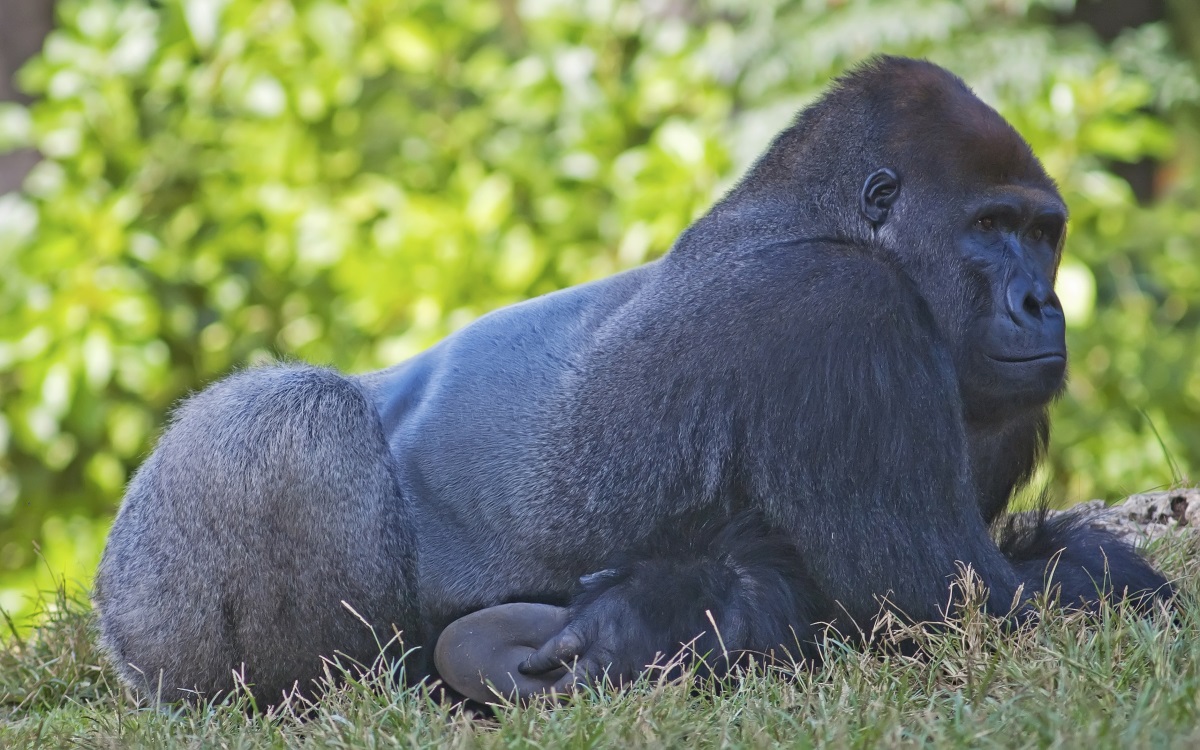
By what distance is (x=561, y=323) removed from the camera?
11.2 feet

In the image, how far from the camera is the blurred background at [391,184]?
6.08 m

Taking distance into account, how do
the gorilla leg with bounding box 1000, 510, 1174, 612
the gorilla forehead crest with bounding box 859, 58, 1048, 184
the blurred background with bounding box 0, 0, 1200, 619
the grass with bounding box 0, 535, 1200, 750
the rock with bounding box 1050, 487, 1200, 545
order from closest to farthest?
the grass with bounding box 0, 535, 1200, 750, the gorilla leg with bounding box 1000, 510, 1174, 612, the gorilla forehead crest with bounding box 859, 58, 1048, 184, the rock with bounding box 1050, 487, 1200, 545, the blurred background with bounding box 0, 0, 1200, 619

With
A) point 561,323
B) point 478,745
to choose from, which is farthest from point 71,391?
point 478,745

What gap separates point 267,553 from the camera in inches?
118

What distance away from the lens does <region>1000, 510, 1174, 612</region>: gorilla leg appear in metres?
2.92

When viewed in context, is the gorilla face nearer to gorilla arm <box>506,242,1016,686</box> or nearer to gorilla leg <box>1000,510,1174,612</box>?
gorilla arm <box>506,242,1016,686</box>

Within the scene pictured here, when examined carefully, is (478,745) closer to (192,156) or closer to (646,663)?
(646,663)

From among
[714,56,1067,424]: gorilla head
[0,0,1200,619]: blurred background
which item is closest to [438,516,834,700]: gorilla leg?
[714,56,1067,424]: gorilla head

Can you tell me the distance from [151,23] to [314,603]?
4.24 meters

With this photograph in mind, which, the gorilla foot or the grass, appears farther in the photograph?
the gorilla foot

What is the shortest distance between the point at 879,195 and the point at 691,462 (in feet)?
2.63

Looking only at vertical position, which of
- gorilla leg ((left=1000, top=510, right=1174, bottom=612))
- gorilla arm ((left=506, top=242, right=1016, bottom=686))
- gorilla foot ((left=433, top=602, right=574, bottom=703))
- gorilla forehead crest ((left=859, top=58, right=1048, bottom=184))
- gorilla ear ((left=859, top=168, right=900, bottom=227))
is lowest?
gorilla foot ((left=433, top=602, right=574, bottom=703))

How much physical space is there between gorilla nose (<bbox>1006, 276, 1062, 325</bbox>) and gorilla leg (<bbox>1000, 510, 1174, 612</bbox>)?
21.1 inches

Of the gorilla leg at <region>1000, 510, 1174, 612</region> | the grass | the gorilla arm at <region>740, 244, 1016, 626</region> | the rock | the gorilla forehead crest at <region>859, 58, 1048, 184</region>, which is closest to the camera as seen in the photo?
the grass
